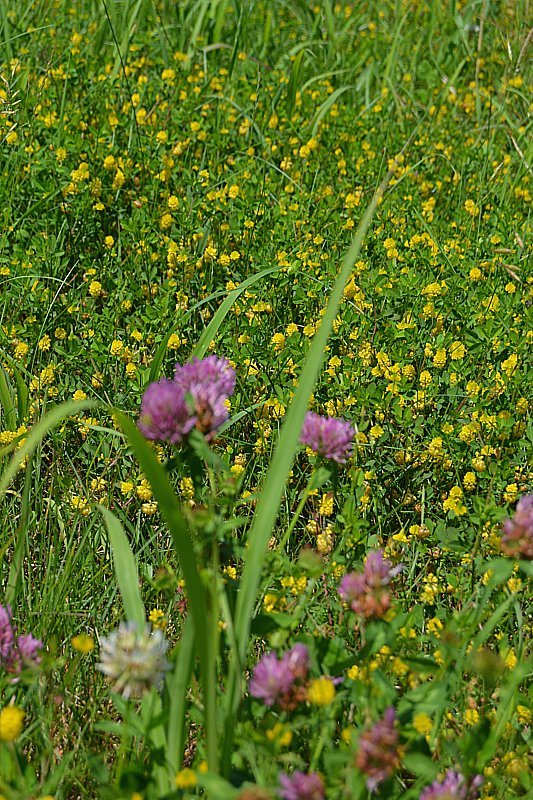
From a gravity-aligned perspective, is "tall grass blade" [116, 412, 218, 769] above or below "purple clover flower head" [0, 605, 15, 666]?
above

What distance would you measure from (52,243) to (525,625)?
1.96 metres

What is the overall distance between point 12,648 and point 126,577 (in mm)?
247

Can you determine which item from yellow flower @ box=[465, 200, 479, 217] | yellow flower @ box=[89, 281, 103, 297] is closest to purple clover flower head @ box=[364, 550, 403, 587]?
yellow flower @ box=[89, 281, 103, 297]

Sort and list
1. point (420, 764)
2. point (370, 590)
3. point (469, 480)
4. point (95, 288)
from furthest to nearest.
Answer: point (95, 288) < point (469, 480) < point (370, 590) < point (420, 764)

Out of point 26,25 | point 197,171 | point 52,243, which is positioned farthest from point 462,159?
point 26,25

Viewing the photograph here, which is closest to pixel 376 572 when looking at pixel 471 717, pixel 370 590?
→ pixel 370 590

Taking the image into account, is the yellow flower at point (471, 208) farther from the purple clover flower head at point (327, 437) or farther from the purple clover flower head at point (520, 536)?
the purple clover flower head at point (520, 536)

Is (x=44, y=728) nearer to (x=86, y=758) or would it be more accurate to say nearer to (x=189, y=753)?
(x=86, y=758)

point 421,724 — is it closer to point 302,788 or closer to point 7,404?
point 302,788

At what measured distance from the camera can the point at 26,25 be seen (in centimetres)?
480

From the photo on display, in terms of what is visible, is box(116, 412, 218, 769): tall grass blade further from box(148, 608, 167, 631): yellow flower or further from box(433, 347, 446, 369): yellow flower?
box(433, 347, 446, 369): yellow flower

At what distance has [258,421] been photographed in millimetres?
2561

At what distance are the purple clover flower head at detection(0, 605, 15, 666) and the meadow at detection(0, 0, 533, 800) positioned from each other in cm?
5

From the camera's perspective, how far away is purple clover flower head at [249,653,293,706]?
1480mm
